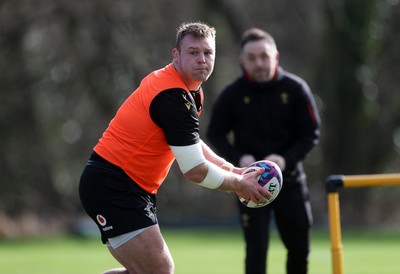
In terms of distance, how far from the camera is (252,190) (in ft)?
20.7

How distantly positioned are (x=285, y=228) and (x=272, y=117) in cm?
108

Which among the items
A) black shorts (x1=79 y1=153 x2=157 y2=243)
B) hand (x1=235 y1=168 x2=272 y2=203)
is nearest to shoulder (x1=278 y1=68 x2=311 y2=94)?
hand (x1=235 y1=168 x2=272 y2=203)

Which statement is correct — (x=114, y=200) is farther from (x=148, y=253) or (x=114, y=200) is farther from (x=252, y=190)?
(x=252, y=190)

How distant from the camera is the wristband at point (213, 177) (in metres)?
6.26

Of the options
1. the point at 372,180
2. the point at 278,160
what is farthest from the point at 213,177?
the point at 278,160

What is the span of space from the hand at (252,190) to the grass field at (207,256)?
17.6ft

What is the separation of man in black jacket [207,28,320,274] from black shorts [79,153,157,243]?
7.11ft

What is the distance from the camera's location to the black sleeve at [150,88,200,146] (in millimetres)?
6137

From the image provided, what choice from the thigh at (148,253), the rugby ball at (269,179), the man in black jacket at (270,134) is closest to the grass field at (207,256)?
the man in black jacket at (270,134)

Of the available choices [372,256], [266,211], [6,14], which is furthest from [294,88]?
[6,14]

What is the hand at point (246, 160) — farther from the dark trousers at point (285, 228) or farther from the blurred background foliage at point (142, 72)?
the blurred background foliage at point (142, 72)

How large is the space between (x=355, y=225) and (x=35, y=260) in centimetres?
1549

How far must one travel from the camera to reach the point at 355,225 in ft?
93.2

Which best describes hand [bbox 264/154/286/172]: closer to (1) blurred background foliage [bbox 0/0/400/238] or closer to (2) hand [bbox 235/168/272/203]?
(2) hand [bbox 235/168/272/203]
